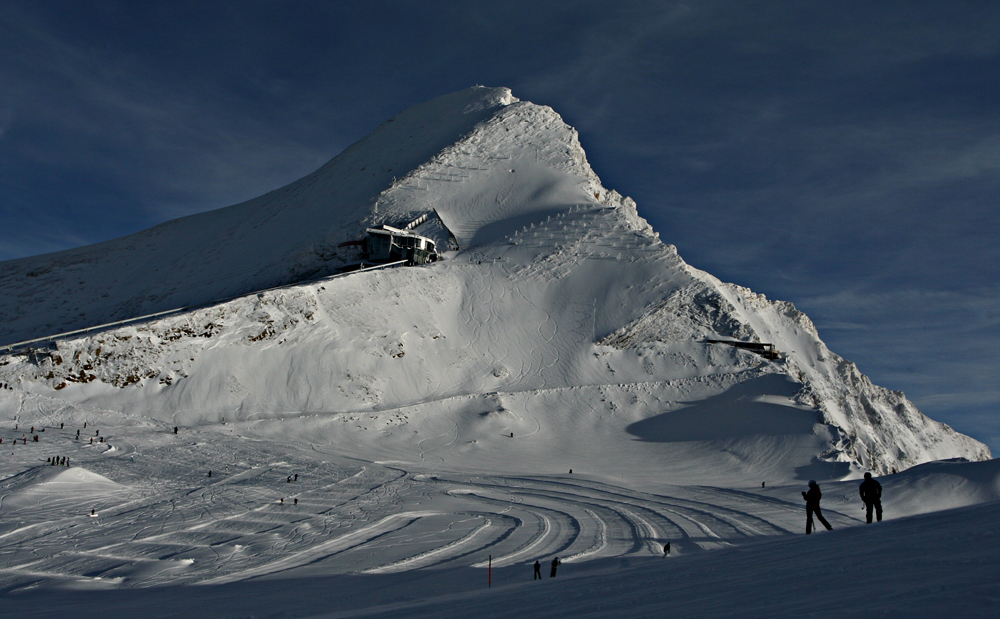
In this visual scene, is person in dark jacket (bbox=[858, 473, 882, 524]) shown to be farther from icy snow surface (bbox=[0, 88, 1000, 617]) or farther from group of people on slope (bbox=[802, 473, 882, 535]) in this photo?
icy snow surface (bbox=[0, 88, 1000, 617])

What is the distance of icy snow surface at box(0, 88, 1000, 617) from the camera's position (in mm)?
13828

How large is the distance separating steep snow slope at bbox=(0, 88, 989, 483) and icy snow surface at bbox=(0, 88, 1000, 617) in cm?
20

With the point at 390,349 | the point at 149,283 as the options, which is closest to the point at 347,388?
the point at 390,349

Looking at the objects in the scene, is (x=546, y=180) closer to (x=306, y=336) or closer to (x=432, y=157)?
(x=432, y=157)

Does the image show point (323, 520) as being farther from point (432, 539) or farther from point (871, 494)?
point (871, 494)

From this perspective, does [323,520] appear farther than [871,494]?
Yes

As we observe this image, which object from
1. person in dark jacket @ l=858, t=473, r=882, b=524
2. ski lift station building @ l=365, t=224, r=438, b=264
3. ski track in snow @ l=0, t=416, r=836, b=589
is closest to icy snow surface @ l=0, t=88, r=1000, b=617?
ski track in snow @ l=0, t=416, r=836, b=589

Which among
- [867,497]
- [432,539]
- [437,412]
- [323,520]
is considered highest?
[437,412]

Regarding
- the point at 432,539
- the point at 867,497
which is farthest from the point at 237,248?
the point at 867,497

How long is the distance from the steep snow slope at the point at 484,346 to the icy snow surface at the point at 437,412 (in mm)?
200

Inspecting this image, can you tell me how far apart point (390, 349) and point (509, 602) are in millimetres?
34387

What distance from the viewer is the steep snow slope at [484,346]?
33.6 metres

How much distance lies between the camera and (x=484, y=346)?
43062 millimetres

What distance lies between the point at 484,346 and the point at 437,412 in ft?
26.2
